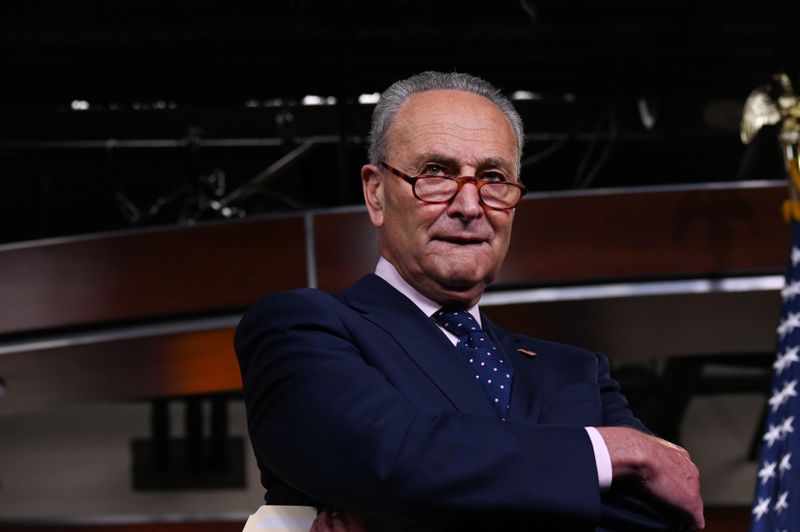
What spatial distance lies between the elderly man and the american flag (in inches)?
66.7

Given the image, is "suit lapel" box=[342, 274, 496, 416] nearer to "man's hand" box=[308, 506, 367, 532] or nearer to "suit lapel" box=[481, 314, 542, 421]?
"suit lapel" box=[481, 314, 542, 421]

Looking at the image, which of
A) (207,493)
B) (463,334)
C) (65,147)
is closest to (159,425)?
(207,493)

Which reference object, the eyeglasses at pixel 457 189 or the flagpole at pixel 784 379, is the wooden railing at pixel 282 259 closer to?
the flagpole at pixel 784 379

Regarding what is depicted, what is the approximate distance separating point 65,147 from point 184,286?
62.4 inches

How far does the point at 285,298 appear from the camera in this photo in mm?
1272

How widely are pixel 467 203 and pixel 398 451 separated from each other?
39 centimetres

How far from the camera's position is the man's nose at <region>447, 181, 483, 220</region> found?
1.34m

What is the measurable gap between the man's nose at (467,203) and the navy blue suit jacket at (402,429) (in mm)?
137

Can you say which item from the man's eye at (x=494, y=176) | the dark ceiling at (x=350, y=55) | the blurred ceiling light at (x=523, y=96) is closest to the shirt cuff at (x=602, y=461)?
the man's eye at (x=494, y=176)

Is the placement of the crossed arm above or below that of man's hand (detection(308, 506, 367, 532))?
above

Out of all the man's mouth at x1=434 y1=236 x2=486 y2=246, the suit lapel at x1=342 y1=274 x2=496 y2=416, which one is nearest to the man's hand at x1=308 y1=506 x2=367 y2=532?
the suit lapel at x1=342 y1=274 x2=496 y2=416

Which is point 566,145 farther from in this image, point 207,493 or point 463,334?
point 463,334

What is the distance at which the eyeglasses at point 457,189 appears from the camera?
1.35 metres

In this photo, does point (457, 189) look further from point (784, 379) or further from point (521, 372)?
point (784, 379)
